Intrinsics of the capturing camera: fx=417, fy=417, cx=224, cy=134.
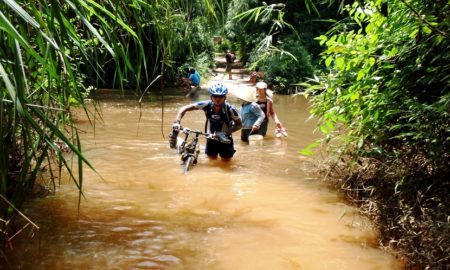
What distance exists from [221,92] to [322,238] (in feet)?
10.5

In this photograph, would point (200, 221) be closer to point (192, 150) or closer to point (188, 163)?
point (188, 163)

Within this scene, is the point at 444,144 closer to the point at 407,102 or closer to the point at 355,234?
the point at 407,102

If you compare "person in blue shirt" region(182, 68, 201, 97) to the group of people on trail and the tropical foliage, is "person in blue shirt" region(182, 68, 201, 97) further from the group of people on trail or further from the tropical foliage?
the tropical foliage

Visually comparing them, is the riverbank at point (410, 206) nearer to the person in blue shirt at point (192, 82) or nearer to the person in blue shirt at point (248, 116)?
the person in blue shirt at point (248, 116)

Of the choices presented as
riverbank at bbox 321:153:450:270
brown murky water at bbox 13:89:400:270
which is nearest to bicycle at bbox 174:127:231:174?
brown murky water at bbox 13:89:400:270

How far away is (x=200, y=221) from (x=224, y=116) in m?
2.85

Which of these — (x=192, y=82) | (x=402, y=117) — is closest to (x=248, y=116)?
(x=402, y=117)

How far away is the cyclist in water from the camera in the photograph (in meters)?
6.84

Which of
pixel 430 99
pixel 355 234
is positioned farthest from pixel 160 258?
pixel 430 99

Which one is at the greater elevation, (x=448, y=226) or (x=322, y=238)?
(x=448, y=226)

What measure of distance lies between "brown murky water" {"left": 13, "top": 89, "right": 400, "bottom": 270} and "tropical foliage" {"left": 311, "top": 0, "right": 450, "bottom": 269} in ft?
1.26

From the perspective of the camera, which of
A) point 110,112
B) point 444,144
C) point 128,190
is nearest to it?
point 444,144

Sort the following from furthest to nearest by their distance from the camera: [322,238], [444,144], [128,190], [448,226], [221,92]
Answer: [221,92], [128,190], [322,238], [444,144], [448,226]

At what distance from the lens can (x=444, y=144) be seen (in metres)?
3.74
